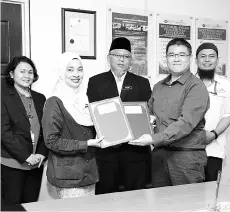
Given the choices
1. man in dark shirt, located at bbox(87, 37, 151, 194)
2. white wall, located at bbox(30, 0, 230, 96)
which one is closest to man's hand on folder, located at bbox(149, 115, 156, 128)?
man in dark shirt, located at bbox(87, 37, 151, 194)

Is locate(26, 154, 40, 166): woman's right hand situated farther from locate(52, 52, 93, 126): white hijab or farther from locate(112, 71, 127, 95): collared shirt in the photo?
locate(112, 71, 127, 95): collared shirt

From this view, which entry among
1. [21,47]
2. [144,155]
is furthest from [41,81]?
[144,155]

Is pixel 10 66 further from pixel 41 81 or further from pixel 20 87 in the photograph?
pixel 41 81

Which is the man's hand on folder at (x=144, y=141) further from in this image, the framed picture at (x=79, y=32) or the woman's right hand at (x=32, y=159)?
the framed picture at (x=79, y=32)

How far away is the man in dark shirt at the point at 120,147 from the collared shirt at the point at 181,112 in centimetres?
45

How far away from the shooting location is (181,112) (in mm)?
2309

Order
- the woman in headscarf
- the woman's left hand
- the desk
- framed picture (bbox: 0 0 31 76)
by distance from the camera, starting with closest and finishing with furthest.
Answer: the desk → the woman in headscarf → the woman's left hand → framed picture (bbox: 0 0 31 76)

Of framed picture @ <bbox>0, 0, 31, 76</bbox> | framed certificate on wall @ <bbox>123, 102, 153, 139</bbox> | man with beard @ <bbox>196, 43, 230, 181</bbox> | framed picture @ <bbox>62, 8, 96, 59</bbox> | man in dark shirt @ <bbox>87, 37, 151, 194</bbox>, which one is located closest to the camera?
framed certificate on wall @ <bbox>123, 102, 153, 139</bbox>

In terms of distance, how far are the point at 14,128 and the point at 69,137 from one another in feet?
1.57

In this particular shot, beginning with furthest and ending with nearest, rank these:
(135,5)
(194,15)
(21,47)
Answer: (194,15), (135,5), (21,47)

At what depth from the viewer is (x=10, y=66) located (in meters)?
2.64

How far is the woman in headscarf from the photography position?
2.21 metres

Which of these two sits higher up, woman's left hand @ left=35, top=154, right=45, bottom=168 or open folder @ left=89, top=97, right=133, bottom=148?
open folder @ left=89, top=97, right=133, bottom=148

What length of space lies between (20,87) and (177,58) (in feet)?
3.90
